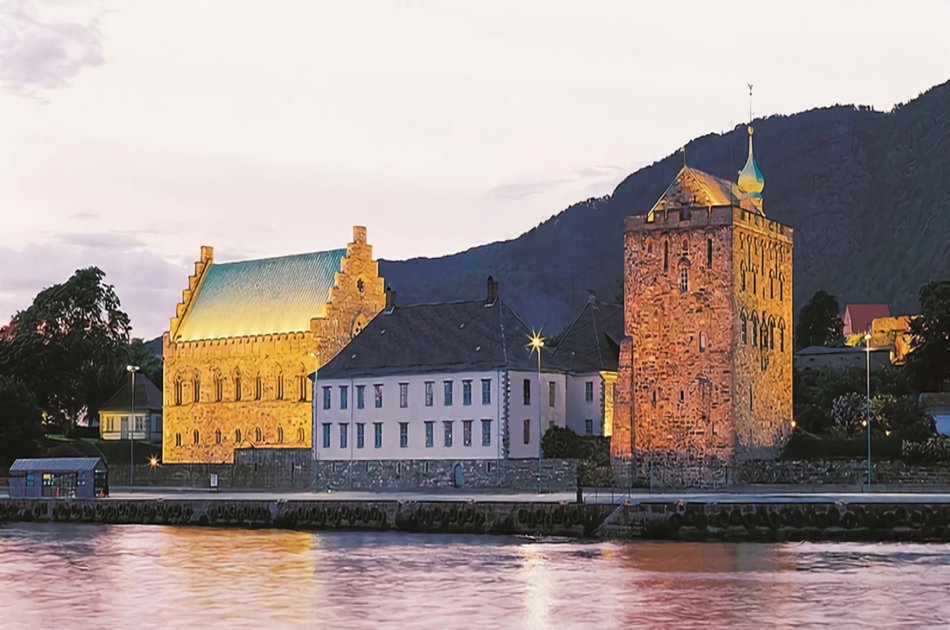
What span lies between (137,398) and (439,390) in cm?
5391

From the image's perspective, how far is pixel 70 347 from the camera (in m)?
136

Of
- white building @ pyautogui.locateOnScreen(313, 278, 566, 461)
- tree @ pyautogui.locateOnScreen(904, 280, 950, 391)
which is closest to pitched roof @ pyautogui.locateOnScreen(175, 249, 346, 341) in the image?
white building @ pyautogui.locateOnScreen(313, 278, 566, 461)

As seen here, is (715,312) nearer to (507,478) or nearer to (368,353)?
(507,478)

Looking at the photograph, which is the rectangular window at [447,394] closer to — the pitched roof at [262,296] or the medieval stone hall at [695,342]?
the medieval stone hall at [695,342]

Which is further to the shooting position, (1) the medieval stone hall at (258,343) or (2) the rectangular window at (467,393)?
(1) the medieval stone hall at (258,343)

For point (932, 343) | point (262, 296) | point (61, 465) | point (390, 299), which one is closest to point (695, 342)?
point (932, 343)

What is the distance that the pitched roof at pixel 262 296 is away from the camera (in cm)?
11350

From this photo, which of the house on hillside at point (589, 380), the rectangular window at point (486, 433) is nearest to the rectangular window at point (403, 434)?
the rectangular window at point (486, 433)

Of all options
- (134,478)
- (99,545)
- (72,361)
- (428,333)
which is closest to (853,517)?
(99,545)

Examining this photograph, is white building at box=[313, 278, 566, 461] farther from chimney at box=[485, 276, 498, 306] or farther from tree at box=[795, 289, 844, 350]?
tree at box=[795, 289, 844, 350]

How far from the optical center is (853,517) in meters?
55.5

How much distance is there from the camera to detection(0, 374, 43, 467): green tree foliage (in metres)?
106

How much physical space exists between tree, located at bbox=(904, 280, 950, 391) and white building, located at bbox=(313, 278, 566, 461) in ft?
82.0

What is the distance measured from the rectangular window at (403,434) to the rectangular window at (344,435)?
→ 13.5 feet
